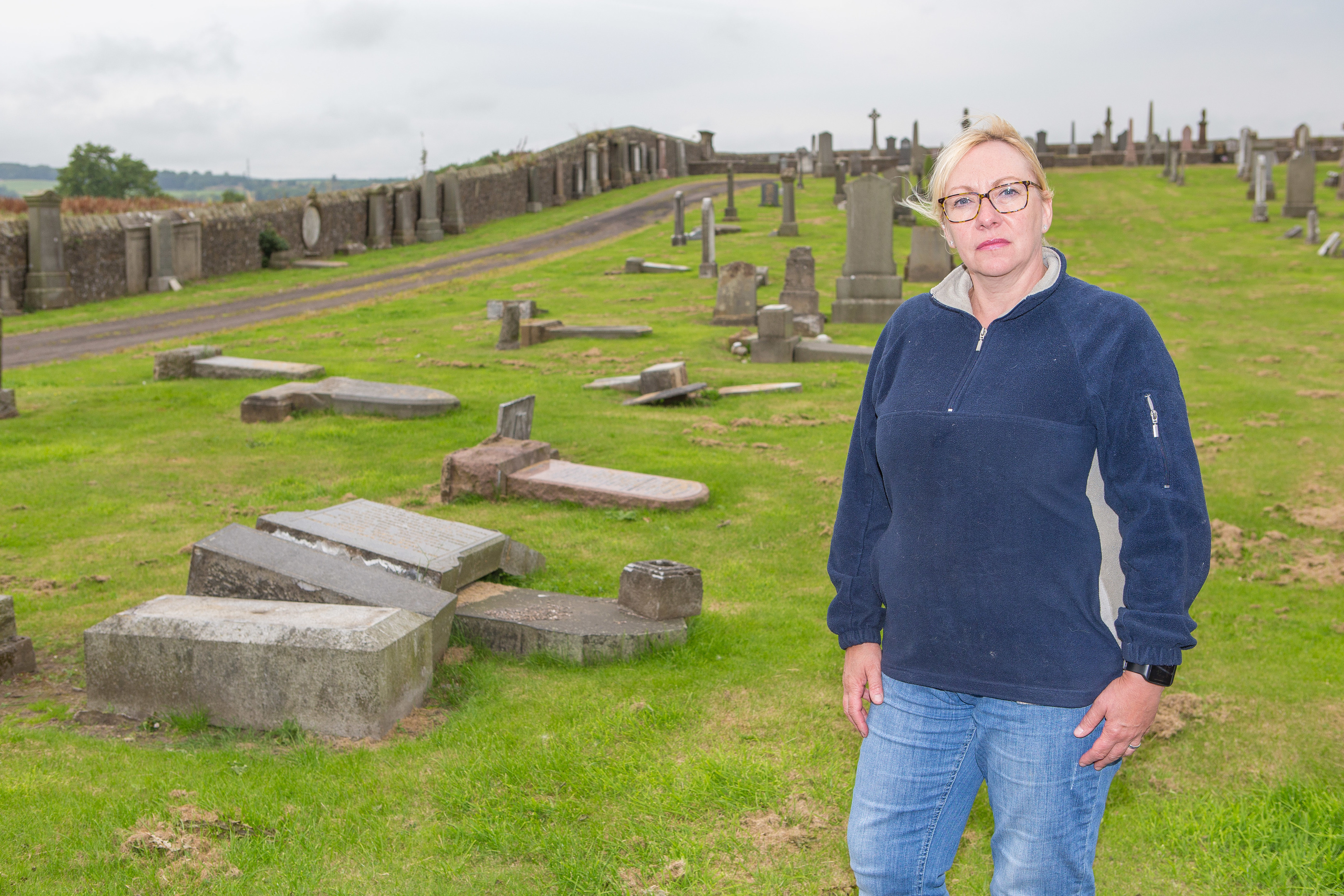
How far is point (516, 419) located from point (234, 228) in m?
21.4

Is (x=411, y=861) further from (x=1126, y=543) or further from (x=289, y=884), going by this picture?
(x=1126, y=543)

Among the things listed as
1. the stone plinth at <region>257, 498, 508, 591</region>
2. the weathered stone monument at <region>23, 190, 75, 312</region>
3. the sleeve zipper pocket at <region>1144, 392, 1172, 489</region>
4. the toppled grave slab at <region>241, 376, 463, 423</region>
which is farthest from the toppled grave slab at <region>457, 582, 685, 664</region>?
the weathered stone monument at <region>23, 190, 75, 312</region>

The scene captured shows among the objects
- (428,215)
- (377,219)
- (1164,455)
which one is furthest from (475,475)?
(428,215)

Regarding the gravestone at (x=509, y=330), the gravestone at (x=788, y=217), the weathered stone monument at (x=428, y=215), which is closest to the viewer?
the gravestone at (x=509, y=330)

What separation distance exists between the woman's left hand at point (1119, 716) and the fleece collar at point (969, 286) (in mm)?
830

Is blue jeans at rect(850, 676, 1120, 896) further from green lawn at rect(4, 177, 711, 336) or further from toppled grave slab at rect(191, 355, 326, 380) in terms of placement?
green lawn at rect(4, 177, 711, 336)

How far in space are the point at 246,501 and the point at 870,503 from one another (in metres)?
7.08

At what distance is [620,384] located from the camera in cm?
1288

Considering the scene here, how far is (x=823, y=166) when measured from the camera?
49.0 meters

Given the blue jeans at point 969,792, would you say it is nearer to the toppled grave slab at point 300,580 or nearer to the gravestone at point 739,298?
the toppled grave slab at point 300,580

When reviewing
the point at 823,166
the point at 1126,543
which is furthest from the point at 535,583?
the point at 823,166

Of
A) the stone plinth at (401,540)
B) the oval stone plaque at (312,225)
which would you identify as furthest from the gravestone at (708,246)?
the stone plinth at (401,540)

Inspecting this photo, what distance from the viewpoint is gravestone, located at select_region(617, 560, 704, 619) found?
5758 mm

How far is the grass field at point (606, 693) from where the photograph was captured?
12.2 feet
